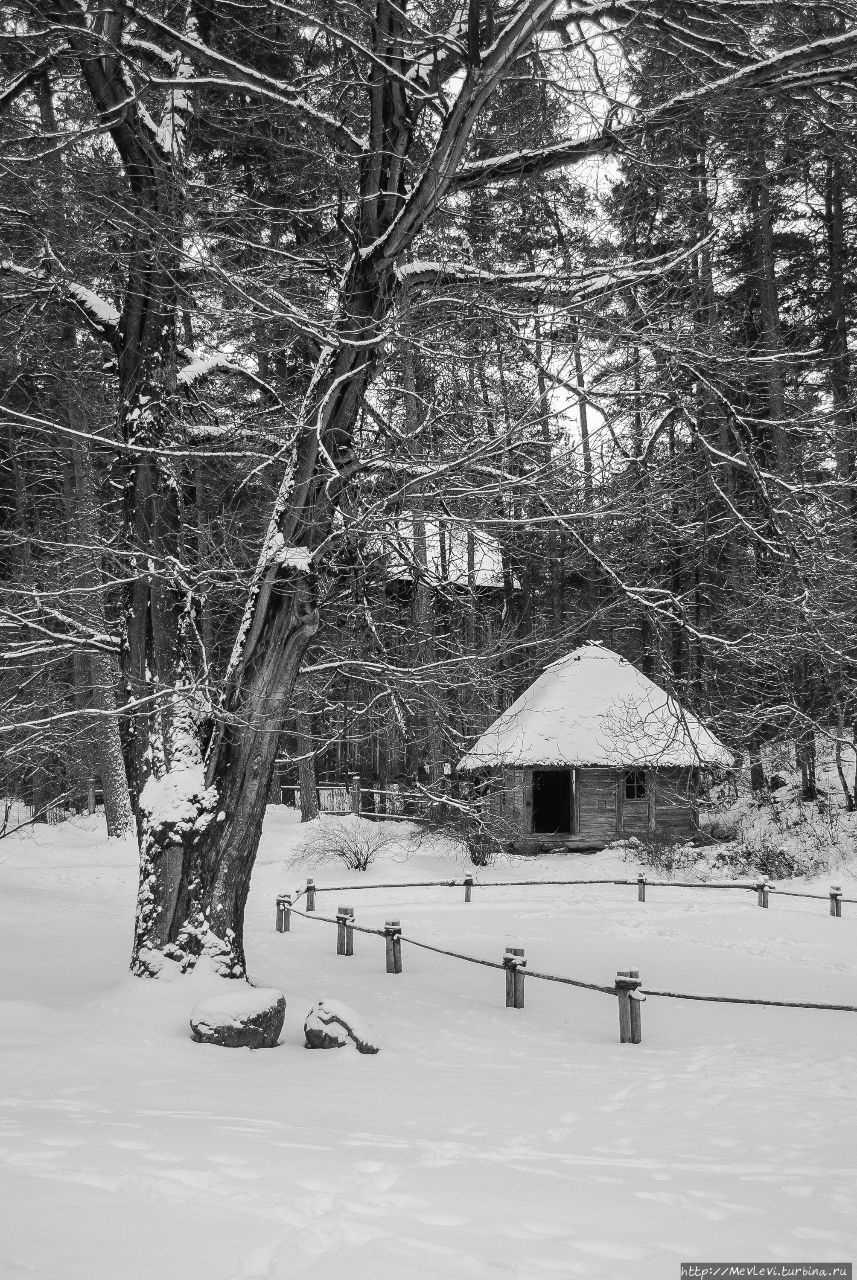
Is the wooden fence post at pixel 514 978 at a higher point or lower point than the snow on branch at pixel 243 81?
lower

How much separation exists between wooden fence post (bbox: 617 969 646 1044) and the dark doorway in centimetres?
1941

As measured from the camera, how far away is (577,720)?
2572 centimetres

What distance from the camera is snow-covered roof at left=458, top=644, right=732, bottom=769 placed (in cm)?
2412

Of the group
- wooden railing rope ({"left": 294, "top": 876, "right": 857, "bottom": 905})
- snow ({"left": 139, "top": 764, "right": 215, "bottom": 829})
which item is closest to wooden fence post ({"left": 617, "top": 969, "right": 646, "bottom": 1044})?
snow ({"left": 139, "top": 764, "right": 215, "bottom": 829})

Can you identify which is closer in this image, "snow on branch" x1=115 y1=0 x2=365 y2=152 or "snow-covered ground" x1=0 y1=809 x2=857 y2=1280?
"snow-covered ground" x1=0 y1=809 x2=857 y2=1280

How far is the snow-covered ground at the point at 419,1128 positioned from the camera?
3.63 metres

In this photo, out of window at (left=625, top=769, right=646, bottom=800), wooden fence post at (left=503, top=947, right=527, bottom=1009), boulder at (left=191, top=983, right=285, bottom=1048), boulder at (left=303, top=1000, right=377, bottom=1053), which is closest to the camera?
boulder at (left=191, top=983, right=285, bottom=1048)

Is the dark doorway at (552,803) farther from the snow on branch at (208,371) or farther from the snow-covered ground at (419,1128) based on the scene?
the snow on branch at (208,371)

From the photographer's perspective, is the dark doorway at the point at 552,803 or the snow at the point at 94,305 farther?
the dark doorway at the point at 552,803

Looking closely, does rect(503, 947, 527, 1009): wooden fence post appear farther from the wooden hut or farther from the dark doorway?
the dark doorway

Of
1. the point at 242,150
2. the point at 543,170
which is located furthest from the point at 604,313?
the point at 242,150

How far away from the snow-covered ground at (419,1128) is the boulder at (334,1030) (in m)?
0.12

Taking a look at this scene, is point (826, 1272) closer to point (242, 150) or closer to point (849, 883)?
point (242, 150)

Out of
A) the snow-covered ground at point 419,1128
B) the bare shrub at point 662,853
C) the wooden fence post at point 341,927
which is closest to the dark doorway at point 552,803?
the bare shrub at point 662,853
